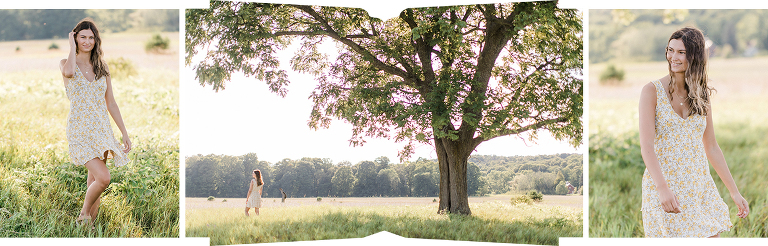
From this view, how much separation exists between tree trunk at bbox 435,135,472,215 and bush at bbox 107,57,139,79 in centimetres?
464

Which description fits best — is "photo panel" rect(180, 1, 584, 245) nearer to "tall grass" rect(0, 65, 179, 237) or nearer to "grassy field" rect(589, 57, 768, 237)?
"tall grass" rect(0, 65, 179, 237)

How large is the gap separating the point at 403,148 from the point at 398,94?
2.00 ft

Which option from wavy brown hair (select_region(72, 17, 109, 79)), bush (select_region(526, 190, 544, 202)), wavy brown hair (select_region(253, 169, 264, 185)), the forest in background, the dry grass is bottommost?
the dry grass

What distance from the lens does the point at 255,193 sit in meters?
5.06

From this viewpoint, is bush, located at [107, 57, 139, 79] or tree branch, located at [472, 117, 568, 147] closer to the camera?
tree branch, located at [472, 117, 568, 147]

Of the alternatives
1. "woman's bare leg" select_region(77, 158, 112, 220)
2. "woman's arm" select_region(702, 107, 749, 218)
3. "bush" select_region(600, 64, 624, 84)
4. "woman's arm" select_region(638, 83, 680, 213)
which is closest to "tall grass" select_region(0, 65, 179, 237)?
"woman's bare leg" select_region(77, 158, 112, 220)

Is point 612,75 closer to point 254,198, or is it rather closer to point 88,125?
point 254,198

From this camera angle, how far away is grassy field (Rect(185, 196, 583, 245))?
15.9ft

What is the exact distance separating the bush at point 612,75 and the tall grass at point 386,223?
1853 millimetres

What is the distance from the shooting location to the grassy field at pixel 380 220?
4.85 m

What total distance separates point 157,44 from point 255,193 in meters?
3.26

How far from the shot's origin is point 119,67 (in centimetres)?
688

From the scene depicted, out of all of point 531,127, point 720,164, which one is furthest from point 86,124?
point 720,164

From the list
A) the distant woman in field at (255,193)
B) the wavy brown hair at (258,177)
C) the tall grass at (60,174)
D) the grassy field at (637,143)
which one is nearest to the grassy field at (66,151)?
the tall grass at (60,174)
